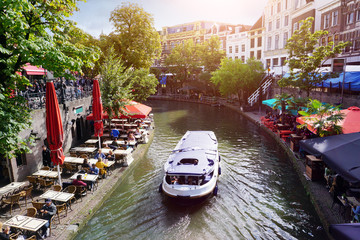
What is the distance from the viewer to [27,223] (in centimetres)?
868

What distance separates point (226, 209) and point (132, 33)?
80.9ft

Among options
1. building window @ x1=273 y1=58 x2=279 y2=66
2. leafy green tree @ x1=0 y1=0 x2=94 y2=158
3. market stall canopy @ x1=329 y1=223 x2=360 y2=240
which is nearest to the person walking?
leafy green tree @ x1=0 y1=0 x2=94 y2=158

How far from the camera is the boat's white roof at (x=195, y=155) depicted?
40.1 feet

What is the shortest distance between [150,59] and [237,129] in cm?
1456

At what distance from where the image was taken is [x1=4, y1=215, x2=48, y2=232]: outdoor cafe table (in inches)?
332

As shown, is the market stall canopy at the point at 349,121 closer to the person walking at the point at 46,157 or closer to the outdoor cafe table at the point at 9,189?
the person walking at the point at 46,157

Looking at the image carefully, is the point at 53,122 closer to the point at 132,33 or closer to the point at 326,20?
the point at 132,33

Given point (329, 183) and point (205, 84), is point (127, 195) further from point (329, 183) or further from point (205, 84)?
point (205, 84)

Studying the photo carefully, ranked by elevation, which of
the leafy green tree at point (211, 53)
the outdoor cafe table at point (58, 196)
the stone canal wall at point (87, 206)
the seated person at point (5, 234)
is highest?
the leafy green tree at point (211, 53)

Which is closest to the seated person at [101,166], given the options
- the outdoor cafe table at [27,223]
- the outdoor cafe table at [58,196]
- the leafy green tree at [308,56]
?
the outdoor cafe table at [58,196]

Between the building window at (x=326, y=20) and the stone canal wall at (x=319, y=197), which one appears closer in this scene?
the stone canal wall at (x=319, y=197)

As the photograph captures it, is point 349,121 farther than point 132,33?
No

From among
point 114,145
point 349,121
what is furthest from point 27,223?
point 349,121

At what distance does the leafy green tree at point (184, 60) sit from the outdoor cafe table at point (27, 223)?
162 ft
